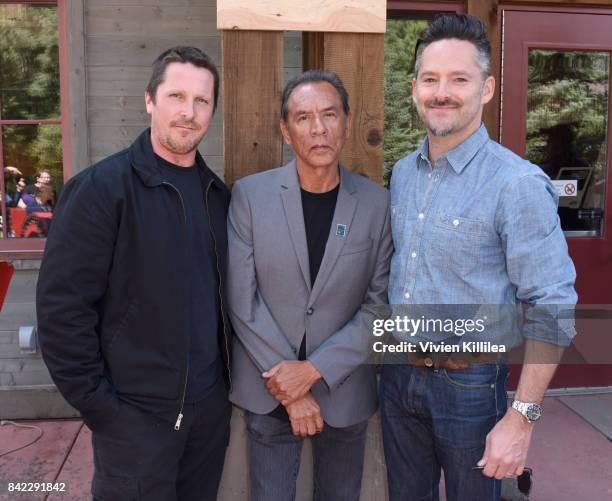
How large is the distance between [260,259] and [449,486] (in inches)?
36.8

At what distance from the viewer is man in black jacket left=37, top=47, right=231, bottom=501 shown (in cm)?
182

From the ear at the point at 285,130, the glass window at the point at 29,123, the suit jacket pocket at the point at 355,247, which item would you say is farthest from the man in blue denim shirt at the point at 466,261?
the glass window at the point at 29,123

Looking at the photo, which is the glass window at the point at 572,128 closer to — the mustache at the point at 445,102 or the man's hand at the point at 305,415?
the mustache at the point at 445,102

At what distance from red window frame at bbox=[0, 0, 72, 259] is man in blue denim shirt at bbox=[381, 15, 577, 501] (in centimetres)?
272

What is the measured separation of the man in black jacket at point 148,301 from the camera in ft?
5.96

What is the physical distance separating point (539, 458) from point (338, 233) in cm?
237

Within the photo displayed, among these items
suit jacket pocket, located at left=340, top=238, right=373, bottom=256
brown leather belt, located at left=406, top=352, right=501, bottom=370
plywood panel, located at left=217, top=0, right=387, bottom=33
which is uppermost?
plywood panel, located at left=217, top=0, right=387, bottom=33

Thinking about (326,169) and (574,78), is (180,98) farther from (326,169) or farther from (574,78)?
(574,78)

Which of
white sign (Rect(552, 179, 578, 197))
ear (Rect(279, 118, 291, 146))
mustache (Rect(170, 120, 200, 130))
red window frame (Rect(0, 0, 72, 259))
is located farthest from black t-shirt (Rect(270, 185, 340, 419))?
white sign (Rect(552, 179, 578, 197))

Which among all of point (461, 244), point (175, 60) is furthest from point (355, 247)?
point (175, 60)

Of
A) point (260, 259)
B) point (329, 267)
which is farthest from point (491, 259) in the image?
point (260, 259)

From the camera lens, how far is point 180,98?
6.70 feet

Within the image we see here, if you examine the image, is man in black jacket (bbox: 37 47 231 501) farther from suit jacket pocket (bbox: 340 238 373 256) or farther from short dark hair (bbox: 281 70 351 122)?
suit jacket pocket (bbox: 340 238 373 256)

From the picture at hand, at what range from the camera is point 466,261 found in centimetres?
193
